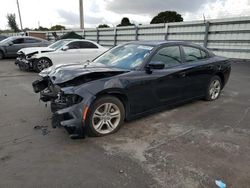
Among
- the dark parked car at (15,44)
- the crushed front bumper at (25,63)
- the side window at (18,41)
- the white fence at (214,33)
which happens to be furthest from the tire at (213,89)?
the side window at (18,41)

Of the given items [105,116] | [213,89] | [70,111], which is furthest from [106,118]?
[213,89]

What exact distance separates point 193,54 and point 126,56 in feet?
5.43

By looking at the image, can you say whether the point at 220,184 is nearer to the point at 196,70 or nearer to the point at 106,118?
the point at 106,118

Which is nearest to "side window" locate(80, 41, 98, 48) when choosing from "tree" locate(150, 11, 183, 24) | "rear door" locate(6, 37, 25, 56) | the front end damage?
"rear door" locate(6, 37, 25, 56)

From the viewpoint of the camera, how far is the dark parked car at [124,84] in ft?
10.7

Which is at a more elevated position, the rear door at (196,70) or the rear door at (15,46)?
the rear door at (196,70)

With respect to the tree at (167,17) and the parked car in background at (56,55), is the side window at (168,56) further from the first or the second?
the tree at (167,17)

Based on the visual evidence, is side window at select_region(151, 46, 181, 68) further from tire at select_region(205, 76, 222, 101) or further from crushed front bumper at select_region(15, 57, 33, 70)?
crushed front bumper at select_region(15, 57, 33, 70)

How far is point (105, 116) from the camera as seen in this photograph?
11.6 ft

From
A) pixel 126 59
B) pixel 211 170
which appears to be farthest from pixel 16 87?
pixel 211 170

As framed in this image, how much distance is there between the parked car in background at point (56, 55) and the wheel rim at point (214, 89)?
629 centimetres

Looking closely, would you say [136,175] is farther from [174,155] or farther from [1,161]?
[1,161]

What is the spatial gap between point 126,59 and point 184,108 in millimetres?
1786

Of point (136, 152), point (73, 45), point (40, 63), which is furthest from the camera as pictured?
point (73, 45)
